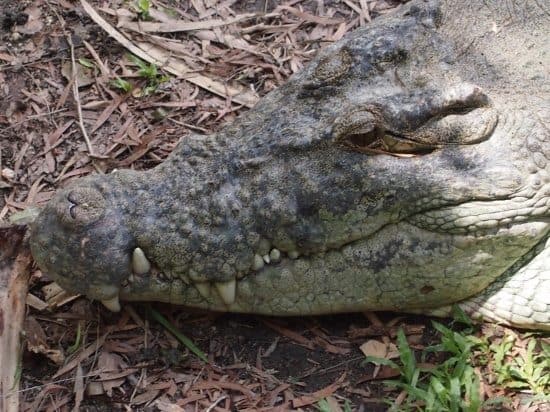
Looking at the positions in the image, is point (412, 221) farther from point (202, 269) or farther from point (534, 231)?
point (202, 269)

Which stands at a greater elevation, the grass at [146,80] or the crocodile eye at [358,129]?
the crocodile eye at [358,129]

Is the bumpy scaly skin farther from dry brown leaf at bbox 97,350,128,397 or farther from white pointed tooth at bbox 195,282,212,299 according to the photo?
dry brown leaf at bbox 97,350,128,397

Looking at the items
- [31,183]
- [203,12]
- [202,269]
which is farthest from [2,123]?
[202,269]

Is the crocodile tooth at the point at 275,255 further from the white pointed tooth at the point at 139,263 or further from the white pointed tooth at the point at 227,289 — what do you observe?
the white pointed tooth at the point at 139,263

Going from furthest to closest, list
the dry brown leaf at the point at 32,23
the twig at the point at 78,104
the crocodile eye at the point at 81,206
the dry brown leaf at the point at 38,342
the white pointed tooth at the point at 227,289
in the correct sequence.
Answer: the dry brown leaf at the point at 32,23 → the twig at the point at 78,104 → the dry brown leaf at the point at 38,342 → the white pointed tooth at the point at 227,289 → the crocodile eye at the point at 81,206

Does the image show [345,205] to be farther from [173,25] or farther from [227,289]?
[173,25]

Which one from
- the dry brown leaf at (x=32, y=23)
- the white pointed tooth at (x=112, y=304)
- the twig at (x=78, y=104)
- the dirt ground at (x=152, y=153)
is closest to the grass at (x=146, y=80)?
the dirt ground at (x=152, y=153)

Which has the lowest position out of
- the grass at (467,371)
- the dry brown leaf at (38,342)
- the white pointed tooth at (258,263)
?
the dry brown leaf at (38,342)
